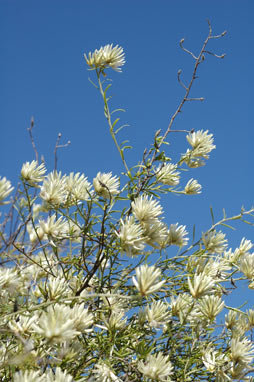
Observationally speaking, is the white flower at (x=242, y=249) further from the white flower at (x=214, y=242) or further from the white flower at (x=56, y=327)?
the white flower at (x=56, y=327)

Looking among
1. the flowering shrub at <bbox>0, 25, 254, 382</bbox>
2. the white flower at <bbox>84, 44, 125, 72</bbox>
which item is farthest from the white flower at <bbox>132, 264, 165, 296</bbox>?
the white flower at <bbox>84, 44, 125, 72</bbox>

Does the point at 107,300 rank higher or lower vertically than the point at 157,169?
lower

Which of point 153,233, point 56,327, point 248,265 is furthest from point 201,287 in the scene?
point 56,327

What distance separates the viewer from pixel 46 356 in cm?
111

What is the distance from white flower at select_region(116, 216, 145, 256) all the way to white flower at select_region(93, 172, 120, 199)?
20 cm

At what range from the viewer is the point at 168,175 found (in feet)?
4.26

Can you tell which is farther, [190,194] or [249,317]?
[190,194]

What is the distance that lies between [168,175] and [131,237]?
29 cm

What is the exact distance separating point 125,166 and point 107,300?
33 cm

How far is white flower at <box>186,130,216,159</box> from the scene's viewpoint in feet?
4.53

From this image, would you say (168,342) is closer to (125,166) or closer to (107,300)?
(107,300)

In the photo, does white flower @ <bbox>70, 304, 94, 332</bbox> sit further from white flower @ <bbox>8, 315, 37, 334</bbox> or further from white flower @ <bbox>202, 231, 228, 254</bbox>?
white flower @ <bbox>202, 231, 228, 254</bbox>

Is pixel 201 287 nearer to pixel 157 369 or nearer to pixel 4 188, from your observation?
pixel 157 369

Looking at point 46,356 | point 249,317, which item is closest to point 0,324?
point 46,356
